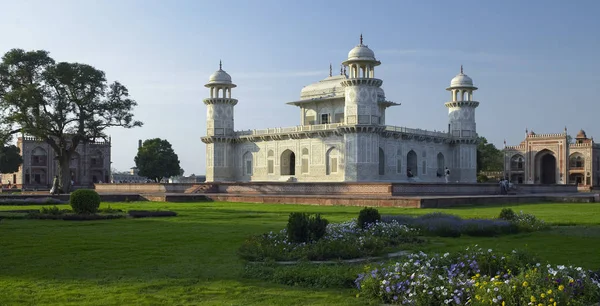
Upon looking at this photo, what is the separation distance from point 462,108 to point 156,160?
2892cm

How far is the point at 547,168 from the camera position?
2589 inches

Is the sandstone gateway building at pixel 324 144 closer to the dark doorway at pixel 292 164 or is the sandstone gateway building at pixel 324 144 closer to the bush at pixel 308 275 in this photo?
the dark doorway at pixel 292 164

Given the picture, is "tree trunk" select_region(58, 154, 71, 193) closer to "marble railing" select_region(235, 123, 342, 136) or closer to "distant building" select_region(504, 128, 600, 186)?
"marble railing" select_region(235, 123, 342, 136)

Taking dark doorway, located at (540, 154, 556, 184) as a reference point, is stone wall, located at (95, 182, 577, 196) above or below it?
below

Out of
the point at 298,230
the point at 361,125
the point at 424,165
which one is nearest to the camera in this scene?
the point at 298,230

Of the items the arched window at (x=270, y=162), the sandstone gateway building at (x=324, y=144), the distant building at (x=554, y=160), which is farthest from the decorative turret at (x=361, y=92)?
the distant building at (x=554, y=160)

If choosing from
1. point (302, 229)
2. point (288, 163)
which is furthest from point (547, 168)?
point (302, 229)

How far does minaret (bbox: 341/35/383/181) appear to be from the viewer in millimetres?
37219

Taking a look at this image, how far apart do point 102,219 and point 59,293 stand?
10312 millimetres

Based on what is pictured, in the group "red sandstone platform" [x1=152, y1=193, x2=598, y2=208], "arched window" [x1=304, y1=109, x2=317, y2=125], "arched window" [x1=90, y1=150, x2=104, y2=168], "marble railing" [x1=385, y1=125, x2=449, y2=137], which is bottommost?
"red sandstone platform" [x1=152, y1=193, x2=598, y2=208]

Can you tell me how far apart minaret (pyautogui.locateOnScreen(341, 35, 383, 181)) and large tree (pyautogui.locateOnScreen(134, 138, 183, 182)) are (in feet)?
86.3

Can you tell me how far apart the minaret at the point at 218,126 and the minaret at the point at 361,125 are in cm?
1144

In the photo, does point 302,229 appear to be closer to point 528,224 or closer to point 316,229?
point 316,229

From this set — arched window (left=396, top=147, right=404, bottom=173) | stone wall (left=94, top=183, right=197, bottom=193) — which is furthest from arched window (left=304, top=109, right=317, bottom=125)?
stone wall (left=94, top=183, right=197, bottom=193)
